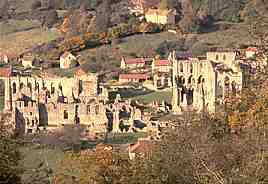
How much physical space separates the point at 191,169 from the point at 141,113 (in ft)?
57.1

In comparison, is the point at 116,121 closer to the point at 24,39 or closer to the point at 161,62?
the point at 161,62

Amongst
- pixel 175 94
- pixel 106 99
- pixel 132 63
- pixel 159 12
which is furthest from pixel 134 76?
pixel 159 12

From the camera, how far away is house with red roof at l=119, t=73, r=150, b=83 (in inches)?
1380

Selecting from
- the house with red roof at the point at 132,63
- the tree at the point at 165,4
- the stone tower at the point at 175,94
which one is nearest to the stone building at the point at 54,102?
the stone tower at the point at 175,94

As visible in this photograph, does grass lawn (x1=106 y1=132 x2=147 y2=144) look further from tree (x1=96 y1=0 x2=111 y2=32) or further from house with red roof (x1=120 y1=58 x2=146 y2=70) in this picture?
A: tree (x1=96 y1=0 x2=111 y2=32)

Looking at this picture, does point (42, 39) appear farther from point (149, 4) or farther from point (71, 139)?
point (71, 139)

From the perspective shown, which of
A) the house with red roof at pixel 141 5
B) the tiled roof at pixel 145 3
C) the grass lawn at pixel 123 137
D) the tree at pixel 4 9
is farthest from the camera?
the tree at pixel 4 9

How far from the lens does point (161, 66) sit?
123ft

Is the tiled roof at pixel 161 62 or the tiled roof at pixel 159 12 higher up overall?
the tiled roof at pixel 159 12

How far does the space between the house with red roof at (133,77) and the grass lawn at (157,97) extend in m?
2.76

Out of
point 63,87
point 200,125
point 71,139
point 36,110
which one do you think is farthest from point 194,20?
point 200,125

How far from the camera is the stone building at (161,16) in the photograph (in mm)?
49312

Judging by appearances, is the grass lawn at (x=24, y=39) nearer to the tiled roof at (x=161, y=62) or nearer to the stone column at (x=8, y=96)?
the tiled roof at (x=161, y=62)

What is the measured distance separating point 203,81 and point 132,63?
36.9 ft
